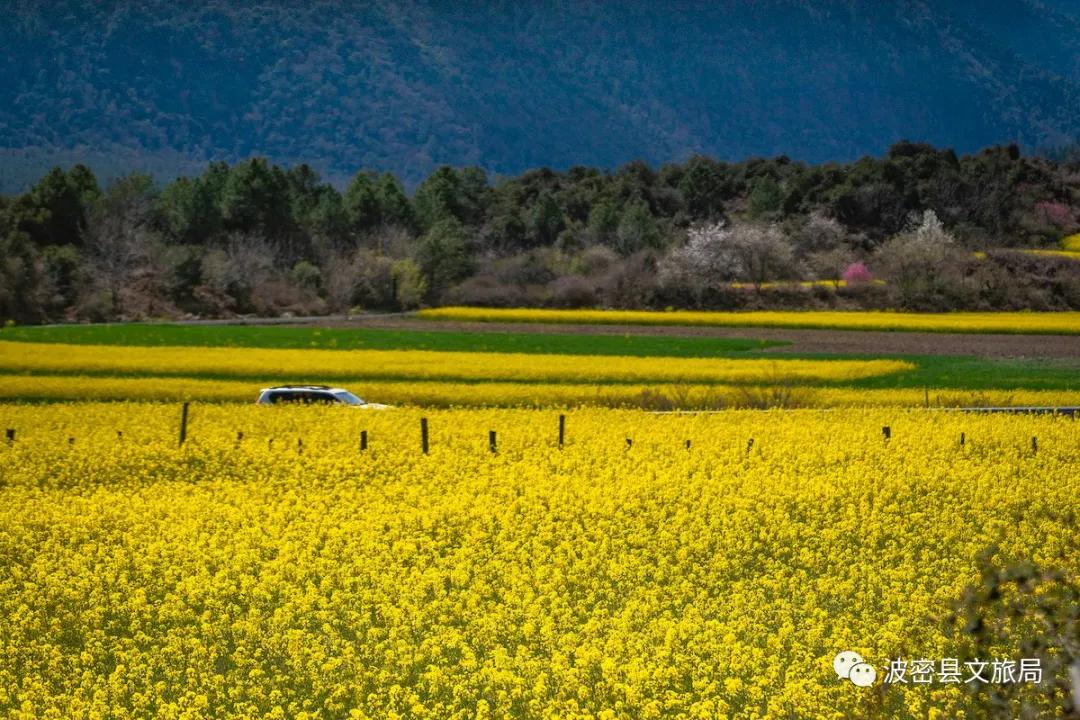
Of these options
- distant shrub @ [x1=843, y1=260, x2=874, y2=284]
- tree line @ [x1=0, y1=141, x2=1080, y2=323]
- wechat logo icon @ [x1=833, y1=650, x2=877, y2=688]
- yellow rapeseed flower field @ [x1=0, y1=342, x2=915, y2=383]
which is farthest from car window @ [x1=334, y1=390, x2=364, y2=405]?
distant shrub @ [x1=843, y1=260, x2=874, y2=284]

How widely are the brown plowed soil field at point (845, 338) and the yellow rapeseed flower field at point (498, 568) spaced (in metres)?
27.3

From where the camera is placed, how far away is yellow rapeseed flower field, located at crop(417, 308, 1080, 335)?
212 feet

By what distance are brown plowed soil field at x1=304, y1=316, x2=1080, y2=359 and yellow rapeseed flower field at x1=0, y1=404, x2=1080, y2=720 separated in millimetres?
27266

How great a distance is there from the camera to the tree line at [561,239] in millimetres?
82375

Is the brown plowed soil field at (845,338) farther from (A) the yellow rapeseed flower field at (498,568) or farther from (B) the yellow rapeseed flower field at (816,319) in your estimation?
(A) the yellow rapeseed flower field at (498,568)

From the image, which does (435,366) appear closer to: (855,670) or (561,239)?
(855,670)

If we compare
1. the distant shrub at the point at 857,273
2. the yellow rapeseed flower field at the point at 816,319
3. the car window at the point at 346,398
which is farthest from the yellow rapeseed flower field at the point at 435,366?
the distant shrub at the point at 857,273

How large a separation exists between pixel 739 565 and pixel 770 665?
3.86 m

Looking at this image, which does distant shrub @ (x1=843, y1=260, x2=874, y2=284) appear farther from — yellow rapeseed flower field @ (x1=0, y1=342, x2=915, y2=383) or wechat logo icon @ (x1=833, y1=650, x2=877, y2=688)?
wechat logo icon @ (x1=833, y1=650, x2=877, y2=688)

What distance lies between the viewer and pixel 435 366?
1703 inches

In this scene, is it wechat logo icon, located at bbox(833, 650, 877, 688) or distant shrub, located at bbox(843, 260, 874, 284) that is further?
distant shrub, located at bbox(843, 260, 874, 284)

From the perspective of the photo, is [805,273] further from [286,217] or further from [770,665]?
[770,665]

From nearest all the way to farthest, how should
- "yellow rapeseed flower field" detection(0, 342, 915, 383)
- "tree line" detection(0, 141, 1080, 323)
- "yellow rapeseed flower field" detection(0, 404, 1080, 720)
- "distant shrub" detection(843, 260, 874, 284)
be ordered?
1. "yellow rapeseed flower field" detection(0, 404, 1080, 720)
2. "yellow rapeseed flower field" detection(0, 342, 915, 383)
3. "tree line" detection(0, 141, 1080, 323)
4. "distant shrub" detection(843, 260, 874, 284)

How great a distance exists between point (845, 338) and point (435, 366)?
2278 cm
